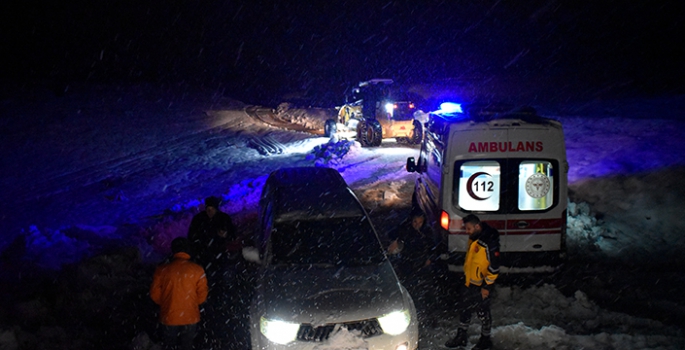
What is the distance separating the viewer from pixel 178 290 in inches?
187

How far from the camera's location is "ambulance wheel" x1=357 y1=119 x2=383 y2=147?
1877 cm

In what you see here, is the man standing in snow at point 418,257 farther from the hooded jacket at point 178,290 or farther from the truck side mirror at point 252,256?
the hooded jacket at point 178,290

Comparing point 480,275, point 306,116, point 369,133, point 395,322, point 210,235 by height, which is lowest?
point 306,116

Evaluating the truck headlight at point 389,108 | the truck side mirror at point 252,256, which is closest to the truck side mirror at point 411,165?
the truck side mirror at point 252,256

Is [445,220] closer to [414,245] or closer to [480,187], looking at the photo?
[480,187]

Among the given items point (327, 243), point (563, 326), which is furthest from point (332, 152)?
point (563, 326)

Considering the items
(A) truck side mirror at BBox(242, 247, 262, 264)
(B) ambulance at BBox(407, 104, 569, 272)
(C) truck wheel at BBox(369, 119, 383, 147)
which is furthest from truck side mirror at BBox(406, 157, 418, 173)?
(C) truck wheel at BBox(369, 119, 383, 147)

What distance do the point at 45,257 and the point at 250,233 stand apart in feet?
12.3

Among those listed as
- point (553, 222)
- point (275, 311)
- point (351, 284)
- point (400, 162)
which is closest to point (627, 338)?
point (553, 222)

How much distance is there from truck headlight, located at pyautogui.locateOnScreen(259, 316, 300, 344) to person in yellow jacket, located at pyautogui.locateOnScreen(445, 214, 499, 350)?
1.98 meters

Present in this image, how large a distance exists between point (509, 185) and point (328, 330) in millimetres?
3444

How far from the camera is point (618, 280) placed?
719cm

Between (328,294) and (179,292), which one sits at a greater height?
(179,292)

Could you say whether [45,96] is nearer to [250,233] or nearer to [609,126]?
[250,233]
